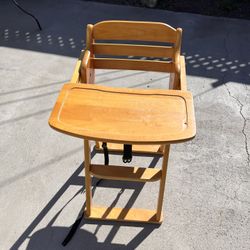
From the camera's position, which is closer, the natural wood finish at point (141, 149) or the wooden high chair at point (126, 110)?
the wooden high chair at point (126, 110)

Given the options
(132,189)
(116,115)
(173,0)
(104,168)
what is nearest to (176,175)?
(132,189)

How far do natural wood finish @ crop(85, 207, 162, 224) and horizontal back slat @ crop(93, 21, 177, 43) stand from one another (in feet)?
3.60

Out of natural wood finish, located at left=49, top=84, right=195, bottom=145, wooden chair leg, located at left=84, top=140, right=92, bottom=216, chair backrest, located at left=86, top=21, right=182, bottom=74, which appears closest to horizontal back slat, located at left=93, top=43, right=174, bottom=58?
chair backrest, located at left=86, top=21, right=182, bottom=74

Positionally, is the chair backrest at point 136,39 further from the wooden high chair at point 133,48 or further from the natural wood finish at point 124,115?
the natural wood finish at point 124,115

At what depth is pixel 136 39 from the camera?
228 centimetres

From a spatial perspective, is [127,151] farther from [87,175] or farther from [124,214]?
[124,214]

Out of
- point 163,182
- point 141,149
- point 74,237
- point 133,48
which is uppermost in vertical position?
point 133,48

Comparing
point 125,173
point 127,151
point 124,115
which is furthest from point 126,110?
point 125,173

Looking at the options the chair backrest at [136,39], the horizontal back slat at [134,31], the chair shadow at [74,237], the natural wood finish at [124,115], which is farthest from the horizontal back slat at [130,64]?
the chair shadow at [74,237]

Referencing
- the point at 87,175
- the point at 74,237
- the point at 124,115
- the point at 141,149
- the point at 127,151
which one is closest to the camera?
the point at 124,115

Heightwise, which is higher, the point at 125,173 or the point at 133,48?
the point at 133,48

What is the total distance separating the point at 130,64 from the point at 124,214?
0.97 meters

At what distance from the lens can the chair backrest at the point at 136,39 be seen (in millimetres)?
2205

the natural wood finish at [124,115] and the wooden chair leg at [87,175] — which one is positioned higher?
the natural wood finish at [124,115]
